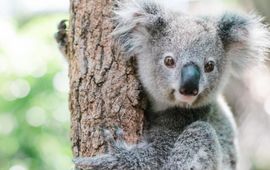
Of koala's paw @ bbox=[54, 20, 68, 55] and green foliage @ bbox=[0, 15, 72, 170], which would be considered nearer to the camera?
koala's paw @ bbox=[54, 20, 68, 55]

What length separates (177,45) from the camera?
493 centimetres

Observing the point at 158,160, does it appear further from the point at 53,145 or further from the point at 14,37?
the point at 14,37

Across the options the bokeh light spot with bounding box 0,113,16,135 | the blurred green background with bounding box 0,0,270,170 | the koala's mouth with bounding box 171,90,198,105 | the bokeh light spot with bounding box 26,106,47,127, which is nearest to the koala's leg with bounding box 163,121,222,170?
the koala's mouth with bounding box 171,90,198,105

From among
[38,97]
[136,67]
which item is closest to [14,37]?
[38,97]

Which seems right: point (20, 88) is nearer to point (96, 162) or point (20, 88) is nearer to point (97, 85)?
point (97, 85)

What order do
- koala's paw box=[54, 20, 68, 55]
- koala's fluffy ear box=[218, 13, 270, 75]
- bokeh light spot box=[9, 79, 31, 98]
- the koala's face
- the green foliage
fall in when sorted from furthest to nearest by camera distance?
bokeh light spot box=[9, 79, 31, 98] → the green foliage → koala's paw box=[54, 20, 68, 55] → koala's fluffy ear box=[218, 13, 270, 75] → the koala's face

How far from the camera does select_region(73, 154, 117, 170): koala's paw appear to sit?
14.8 feet

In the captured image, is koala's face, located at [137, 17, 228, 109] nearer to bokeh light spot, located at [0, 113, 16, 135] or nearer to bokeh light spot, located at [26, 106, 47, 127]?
bokeh light spot, located at [26, 106, 47, 127]

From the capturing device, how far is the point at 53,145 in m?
6.90

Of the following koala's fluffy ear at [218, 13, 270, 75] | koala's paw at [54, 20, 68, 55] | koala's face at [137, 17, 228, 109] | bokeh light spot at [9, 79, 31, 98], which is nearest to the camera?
koala's face at [137, 17, 228, 109]

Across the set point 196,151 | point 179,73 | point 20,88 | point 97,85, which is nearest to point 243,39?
point 179,73

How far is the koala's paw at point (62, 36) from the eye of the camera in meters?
5.41

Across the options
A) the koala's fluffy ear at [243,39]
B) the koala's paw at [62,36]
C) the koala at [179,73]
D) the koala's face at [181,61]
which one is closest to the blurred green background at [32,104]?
the koala's paw at [62,36]

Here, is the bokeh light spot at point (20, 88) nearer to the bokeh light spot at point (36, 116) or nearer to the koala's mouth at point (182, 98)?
the bokeh light spot at point (36, 116)
